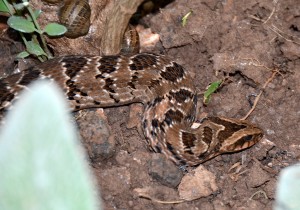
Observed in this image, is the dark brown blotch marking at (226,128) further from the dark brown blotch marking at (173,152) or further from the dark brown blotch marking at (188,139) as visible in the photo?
the dark brown blotch marking at (173,152)

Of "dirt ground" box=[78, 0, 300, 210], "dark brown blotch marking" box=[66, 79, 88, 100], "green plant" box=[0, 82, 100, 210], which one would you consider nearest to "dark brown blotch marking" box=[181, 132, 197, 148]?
"dirt ground" box=[78, 0, 300, 210]

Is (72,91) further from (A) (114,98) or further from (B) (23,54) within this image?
(B) (23,54)

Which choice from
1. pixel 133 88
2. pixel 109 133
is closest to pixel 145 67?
pixel 133 88

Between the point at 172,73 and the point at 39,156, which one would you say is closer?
the point at 39,156

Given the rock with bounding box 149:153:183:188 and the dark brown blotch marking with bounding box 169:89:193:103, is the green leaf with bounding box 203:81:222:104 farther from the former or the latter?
the rock with bounding box 149:153:183:188

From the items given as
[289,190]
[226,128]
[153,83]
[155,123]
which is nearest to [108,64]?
[153,83]

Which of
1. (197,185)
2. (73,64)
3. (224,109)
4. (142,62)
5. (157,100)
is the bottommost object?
(197,185)
